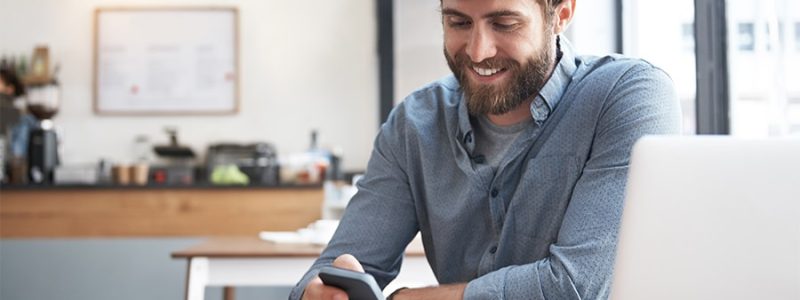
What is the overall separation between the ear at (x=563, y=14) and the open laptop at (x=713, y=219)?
0.77 meters

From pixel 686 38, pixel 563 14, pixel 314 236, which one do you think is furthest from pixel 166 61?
pixel 563 14

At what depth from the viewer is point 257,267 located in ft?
10.5

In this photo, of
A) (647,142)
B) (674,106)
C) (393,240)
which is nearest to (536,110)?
(674,106)

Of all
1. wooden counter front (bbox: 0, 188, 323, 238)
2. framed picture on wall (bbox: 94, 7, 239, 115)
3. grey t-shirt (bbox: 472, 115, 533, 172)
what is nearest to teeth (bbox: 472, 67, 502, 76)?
grey t-shirt (bbox: 472, 115, 533, 172)

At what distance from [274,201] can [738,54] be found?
10.6 ft

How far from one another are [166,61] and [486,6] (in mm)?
5149

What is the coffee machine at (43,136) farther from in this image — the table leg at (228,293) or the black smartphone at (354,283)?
the black smartphone at (354,283)

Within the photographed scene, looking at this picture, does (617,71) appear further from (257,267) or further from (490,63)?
(257,267)

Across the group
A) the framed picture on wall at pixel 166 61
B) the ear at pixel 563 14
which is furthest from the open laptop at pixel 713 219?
the framed picture on wall at pixel 166 61

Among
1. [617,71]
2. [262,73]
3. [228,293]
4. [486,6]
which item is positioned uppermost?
[262,73]

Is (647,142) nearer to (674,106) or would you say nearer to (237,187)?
(674,106)

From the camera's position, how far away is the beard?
5.62ft

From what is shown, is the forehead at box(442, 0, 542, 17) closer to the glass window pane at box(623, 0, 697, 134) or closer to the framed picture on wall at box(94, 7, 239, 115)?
the glass window pane at box(623, 0, 697, 134)

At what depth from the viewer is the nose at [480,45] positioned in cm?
167
